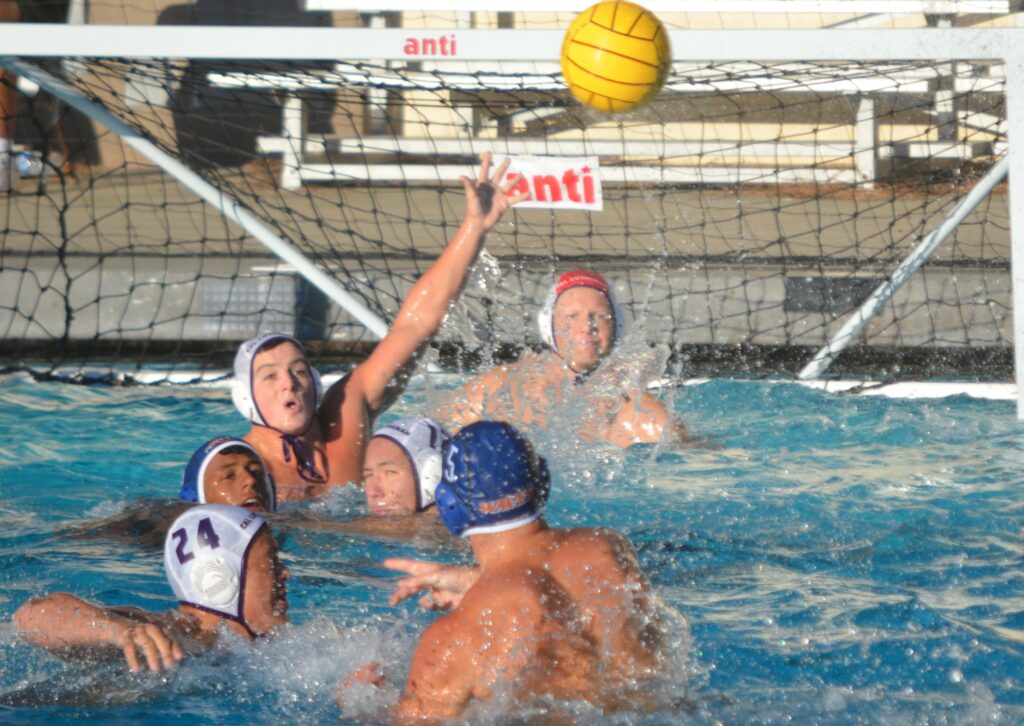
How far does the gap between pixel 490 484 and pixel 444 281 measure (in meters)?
1.83

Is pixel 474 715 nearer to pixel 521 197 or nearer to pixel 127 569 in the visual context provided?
pixel 127 569

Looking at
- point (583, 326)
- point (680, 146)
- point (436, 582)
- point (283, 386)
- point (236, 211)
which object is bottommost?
point (436, 582)

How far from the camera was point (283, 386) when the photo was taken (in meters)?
4.25

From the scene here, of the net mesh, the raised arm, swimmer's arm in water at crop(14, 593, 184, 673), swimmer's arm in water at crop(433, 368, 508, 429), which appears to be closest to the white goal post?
the net mesh

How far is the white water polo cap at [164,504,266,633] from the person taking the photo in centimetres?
303

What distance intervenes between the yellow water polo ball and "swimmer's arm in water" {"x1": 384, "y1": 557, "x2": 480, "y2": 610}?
186 cm

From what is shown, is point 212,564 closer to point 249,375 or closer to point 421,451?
point 421,451

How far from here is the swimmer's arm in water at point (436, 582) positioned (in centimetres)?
308

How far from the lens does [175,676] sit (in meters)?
3.02

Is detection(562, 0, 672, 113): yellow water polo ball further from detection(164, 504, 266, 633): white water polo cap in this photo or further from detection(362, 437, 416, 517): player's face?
detection(164, 504, 266, 633): white water polo cap

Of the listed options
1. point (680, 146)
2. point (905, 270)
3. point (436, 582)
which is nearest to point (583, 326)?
point (905, 270)

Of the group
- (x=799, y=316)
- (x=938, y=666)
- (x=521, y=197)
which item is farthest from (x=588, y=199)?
(x=938, y=666)

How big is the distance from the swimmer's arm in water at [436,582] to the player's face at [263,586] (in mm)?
278

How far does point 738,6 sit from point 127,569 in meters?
5.55
